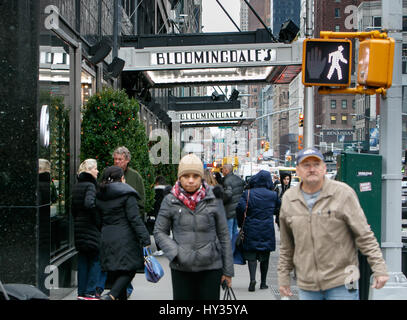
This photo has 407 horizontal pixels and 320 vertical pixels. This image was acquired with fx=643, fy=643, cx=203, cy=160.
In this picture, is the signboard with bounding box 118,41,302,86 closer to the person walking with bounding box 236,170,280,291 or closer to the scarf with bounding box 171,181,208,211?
the person walking with bounding box 236,170,280,291

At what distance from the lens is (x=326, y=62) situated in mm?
8297

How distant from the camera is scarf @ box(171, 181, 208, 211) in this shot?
5699mm

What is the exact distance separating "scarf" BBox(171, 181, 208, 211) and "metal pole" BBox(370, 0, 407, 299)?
2.87 meters

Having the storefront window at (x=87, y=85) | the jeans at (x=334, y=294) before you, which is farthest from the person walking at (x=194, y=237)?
the storefront window at (x=87, y=85)

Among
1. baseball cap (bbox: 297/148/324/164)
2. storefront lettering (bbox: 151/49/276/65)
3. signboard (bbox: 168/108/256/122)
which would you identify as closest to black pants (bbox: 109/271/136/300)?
baseball cap (bbox: 297/148/324/164)

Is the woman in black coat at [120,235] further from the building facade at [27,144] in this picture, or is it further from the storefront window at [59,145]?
the storefront window at [59,145]

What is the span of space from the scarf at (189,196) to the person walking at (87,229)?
2.65 m

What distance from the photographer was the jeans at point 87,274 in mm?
8727

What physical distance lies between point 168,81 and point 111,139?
8.97 metres

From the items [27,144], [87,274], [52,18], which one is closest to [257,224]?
[87,274]

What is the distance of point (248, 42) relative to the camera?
16.3m

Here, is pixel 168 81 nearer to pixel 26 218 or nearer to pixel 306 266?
pixel 26 218

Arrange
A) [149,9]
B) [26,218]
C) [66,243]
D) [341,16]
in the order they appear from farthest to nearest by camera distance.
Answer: [341,16]
[149,9]
[66,243]
[26,218]
